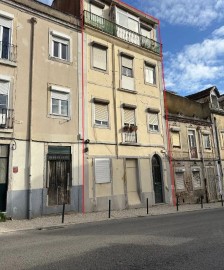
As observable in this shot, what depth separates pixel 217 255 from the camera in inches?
232

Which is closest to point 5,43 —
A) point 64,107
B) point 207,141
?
point 64,107

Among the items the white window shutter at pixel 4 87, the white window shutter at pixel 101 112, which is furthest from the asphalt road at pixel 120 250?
the white window shutter at pixel 101 112

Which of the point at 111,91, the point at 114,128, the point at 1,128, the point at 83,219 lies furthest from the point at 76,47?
the point at 83,219

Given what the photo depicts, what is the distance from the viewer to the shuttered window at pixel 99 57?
58.2 feet

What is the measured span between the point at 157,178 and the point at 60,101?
8.74 m

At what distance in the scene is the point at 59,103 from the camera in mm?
15516

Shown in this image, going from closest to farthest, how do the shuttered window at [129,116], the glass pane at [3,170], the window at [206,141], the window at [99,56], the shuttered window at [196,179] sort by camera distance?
the glass pane at [3,170] → the window at [99,56] → the shuttered window at [129,116] → the shuttered window at [196,179] → the window at [206,141]

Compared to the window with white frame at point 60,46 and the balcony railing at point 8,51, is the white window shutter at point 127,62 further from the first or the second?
the balcony railing at point 8,51

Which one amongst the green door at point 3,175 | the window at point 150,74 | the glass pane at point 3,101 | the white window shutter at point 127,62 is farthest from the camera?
the window at point 150,74

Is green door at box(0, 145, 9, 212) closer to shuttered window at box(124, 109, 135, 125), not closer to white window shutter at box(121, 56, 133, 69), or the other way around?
shuttered window at box(124, 109, 135, 125)

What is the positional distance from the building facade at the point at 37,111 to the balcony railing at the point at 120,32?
211cm

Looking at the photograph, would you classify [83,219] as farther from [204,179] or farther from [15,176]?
[204,179]

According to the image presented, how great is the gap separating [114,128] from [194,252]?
39.5ft

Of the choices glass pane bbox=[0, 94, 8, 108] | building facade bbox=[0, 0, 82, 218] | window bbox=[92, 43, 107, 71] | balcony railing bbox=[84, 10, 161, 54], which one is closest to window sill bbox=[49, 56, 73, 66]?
building facade bbox=[0, 0, 82, 218]
